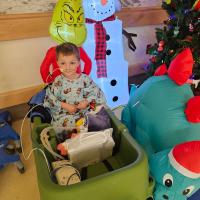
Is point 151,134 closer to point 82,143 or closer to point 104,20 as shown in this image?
point 82,143

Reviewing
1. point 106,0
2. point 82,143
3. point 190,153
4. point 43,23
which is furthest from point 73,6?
point 190,153

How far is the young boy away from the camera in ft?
3.66

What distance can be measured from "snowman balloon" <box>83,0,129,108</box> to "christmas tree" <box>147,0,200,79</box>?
0.31 metres

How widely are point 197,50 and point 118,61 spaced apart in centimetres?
56

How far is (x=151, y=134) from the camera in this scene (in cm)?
119

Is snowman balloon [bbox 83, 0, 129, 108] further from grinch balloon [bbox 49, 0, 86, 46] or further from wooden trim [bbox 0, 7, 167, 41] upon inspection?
wooden trim [bbox 0, 7, 167, 41]

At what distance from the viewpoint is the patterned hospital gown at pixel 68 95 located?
3.67ft

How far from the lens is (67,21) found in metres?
1.32

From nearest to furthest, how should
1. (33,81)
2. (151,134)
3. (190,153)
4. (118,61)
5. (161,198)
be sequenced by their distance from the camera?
(190,153)
(161,198)
(151,134)
(118,61)
(33,81)

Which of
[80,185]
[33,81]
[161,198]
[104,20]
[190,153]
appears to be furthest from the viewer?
[33,81]

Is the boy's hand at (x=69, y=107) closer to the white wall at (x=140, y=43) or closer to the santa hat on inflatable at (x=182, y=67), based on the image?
the santa hat on inflatable at (x=182, y=67)

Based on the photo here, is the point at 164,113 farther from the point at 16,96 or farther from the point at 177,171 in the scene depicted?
the point at 16,96

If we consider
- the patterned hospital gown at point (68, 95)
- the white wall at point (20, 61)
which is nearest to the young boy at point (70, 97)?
the patterned hospital gown at point (68, 95)

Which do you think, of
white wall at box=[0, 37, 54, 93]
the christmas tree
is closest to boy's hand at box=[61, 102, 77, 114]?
the christmas tree
